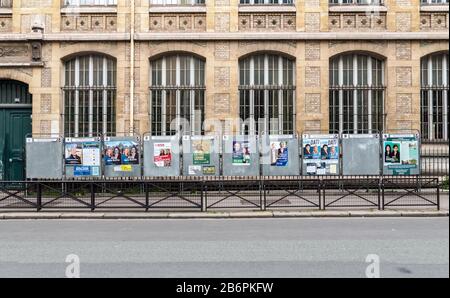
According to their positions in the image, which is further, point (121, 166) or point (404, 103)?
point (404, 103)

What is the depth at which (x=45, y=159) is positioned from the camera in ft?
57.8

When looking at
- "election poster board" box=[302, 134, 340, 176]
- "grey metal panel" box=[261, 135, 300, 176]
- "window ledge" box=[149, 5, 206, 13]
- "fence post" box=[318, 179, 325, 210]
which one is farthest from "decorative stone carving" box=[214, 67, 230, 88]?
"fence post" box=[318, 179, 325, 210]

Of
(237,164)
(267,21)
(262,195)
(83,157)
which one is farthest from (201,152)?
(267,21)

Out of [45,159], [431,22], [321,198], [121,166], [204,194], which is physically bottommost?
[321,198]

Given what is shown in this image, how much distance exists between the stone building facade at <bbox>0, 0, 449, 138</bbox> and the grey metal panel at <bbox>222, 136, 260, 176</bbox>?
151 centimetres

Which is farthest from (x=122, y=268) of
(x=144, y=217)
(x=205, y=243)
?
(x=144, y=217)

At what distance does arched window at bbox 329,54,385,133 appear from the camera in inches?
762

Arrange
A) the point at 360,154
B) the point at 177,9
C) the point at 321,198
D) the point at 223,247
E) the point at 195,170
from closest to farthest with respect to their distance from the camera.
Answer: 1. the point at 223,247
2. the point at 321,198
3. the point at 195,170
4. the point at 360,154
5. the point at 177,9

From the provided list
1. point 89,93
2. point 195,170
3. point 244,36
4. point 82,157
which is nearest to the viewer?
point 82,157

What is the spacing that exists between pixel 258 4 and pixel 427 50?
6868mm

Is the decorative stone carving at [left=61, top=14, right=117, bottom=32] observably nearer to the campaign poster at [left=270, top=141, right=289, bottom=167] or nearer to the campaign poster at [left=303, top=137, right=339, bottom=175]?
the campaign poster at [left=270, top=141, right=289, bottom=167]

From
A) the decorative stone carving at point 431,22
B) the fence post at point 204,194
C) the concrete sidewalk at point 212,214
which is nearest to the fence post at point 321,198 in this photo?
the concrete sidewalk at point 212,214

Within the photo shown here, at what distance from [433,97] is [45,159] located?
49.5ft

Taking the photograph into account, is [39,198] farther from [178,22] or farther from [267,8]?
[267,8]
